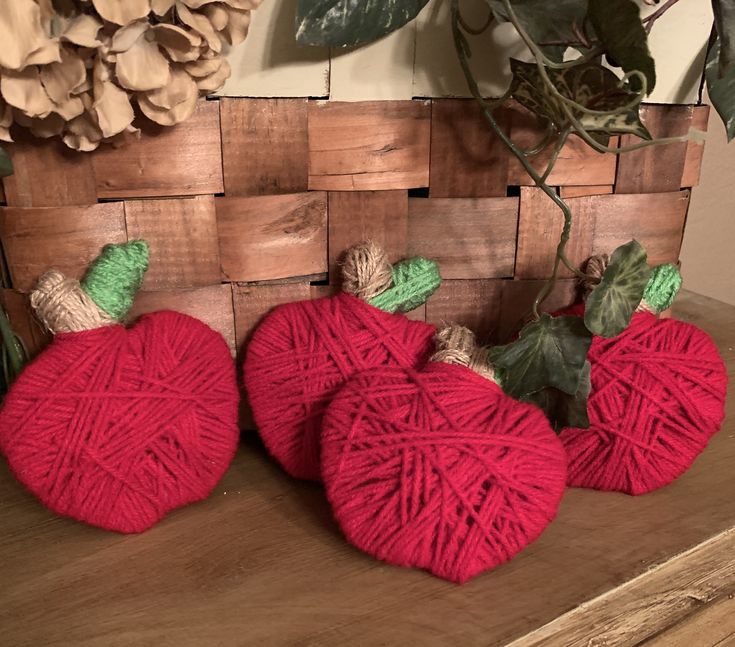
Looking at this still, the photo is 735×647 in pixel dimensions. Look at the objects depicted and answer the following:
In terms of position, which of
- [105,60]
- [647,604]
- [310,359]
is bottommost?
[647,604]

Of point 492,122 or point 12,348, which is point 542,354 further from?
point 12,348

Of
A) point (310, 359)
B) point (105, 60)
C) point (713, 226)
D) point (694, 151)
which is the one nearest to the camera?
point (105, 60)

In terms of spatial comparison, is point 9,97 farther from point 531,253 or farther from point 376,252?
point 531,253

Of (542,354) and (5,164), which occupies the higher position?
(5,164)

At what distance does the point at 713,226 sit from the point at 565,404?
0.99m

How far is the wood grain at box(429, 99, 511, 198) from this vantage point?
56 cm

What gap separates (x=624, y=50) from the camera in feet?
1.51

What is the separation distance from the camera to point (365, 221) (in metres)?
0.58

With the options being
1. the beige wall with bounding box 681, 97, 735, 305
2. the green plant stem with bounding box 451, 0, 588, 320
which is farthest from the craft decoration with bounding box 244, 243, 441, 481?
the beige wall with bounding box 681, 97, 735, 305

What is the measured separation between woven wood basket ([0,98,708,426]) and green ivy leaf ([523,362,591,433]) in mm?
133

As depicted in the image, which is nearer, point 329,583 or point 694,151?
point 329,583

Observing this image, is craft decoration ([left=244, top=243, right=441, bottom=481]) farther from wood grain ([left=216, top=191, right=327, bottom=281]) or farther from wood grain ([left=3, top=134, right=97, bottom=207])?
wood grain ([left=3, top=134, right=97, bottom=207])

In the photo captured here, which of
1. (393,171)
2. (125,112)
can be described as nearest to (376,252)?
(393,171)

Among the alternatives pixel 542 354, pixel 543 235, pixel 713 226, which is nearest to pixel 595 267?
pixel 543 235
